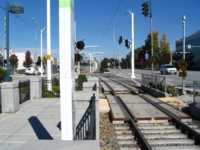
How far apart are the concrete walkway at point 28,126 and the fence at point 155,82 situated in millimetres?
11604

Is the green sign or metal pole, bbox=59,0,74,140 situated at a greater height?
the green sign

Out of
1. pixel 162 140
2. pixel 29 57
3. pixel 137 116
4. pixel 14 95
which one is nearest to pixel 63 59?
pixel 162 140

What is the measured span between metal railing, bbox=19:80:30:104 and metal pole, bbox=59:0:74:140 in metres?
11.1

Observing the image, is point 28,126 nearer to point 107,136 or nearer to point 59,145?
point 107,136

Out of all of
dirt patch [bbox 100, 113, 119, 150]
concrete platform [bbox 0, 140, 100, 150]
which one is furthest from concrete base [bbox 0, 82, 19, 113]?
concrete platform [bbox 0, 140, 100, 150]

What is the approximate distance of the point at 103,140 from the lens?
12.0 m

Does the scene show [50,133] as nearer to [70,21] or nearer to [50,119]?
[50,119]

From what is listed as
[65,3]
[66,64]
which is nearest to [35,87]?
[66,64]

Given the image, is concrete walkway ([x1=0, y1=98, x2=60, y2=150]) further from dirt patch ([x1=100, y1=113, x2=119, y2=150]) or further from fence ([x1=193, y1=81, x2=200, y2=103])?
fence ([x1=193, y1=81, x2=200, y2=103])

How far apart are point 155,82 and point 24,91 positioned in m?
13.1

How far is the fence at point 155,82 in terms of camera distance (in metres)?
27.2

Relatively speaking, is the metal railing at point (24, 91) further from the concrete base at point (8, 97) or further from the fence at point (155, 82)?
the fence at point (155, 82)

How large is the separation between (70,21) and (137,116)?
1057 centimetres

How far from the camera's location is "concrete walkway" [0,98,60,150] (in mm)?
9961
